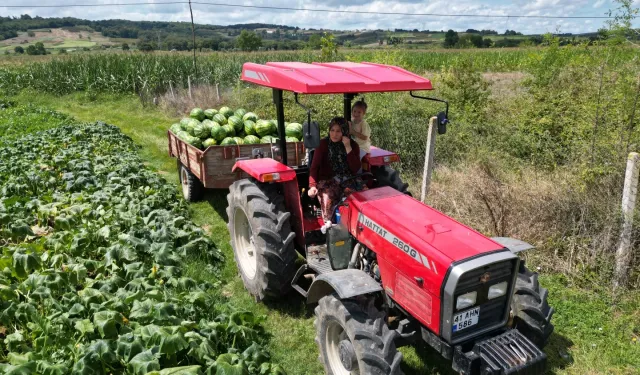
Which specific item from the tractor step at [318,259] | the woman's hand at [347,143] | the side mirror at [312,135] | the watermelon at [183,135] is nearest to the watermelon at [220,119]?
the watermelon at [183,135]

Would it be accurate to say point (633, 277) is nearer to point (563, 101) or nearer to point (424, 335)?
point (424, 335)

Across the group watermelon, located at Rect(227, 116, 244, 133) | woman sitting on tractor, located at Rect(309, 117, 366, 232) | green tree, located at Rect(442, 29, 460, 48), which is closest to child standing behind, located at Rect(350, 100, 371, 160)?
woman sitting on tractor, located at Rect(309, 117, 366, 232)

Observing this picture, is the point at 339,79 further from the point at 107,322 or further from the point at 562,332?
the point at 562,332

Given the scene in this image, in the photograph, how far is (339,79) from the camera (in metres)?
3.90

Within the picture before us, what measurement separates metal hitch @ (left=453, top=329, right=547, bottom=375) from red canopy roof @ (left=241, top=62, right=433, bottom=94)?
2050 mm

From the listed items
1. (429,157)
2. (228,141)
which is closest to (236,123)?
(228,141)

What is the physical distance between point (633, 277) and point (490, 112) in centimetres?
542

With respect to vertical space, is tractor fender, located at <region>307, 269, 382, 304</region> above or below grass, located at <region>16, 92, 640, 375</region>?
above

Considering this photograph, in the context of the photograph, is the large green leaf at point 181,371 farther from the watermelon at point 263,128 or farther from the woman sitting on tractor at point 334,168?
the watermelon at point 263,128

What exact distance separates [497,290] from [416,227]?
27.8 inches

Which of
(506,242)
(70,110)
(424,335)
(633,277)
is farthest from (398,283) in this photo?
(70,110)

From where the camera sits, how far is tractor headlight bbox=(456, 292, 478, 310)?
3.17 meters

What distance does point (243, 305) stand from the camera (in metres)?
4.99

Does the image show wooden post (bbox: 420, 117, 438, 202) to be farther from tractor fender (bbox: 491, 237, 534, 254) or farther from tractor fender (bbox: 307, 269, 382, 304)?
tractor fender (bbox: 307, 269, 382, 304)
